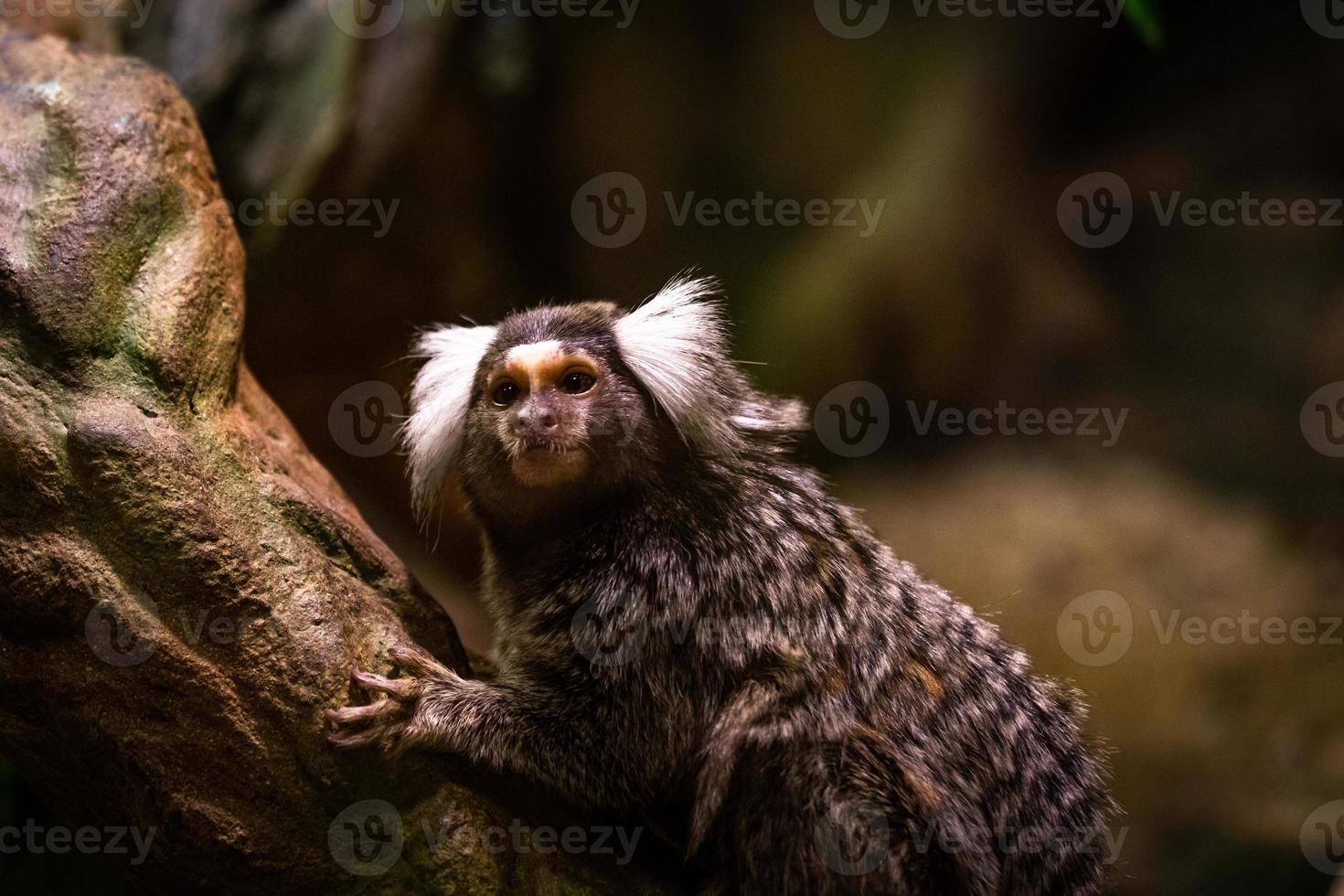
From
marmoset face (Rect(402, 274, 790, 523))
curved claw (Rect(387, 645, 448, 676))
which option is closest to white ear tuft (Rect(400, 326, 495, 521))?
marmoset face (Rect(402, 274, 790, 523))

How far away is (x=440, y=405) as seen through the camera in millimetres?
3699

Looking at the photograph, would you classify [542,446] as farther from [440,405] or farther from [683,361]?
[440,405]

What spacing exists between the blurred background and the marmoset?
2107 millimetres

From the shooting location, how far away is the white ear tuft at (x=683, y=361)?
3.41 m

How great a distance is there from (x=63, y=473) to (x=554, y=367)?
1.42 metres

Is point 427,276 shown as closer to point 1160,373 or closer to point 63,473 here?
point 63,473

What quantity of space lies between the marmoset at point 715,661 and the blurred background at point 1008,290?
2.11m

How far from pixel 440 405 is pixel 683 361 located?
920 millimetres

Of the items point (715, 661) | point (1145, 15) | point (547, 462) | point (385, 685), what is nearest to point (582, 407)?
point (547, 462)

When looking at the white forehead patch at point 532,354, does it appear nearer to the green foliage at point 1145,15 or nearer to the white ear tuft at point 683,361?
the white ear tuft at point 683,361

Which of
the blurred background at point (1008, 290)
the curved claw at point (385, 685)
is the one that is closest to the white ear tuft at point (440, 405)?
the curved claw at point (385, 685)

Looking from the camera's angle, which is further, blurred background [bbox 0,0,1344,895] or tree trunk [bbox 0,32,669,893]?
blurred background [bbox 0,0,1344,895]

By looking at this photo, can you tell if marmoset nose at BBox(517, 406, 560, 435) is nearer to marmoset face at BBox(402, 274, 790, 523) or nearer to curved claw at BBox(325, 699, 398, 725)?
marmoset face at BBox(402, 274, 790, 523)

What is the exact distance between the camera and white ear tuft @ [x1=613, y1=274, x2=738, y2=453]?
341 cm
